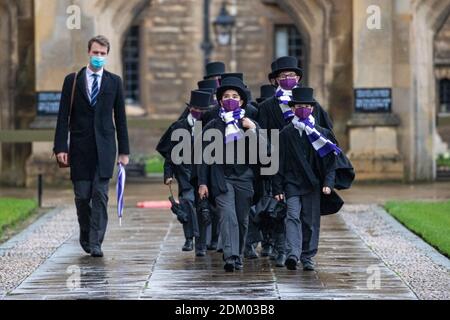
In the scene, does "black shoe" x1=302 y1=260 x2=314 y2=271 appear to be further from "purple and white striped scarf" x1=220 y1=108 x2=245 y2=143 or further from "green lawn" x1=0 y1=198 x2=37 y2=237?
"green lawn" x1=0 y1=198 x2=37 y2=237

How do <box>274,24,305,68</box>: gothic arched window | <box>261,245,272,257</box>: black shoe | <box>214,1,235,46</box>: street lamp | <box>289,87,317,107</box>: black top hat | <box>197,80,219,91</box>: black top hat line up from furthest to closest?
<box>214,1,235,46</box>: street lamp
<box>274,24,305,68</box>: gothic arched window
<box>197,80,219,91</box>: black top hat
<box>261,245,272,257</box>: black shoe
<box>289,87,317,107</box>: black top hat

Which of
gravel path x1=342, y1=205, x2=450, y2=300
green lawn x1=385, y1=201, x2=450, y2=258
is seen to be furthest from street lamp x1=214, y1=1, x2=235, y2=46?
gravel path x1=342, y1=205, x2=450, y2=300

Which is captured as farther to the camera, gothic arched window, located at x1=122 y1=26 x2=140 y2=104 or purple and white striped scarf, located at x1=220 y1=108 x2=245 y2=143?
gothic arched window, located at x1=122 y1=26 x2=140 y2=104

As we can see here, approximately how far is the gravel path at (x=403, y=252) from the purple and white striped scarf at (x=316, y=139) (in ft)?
3.98

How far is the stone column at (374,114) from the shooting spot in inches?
1018

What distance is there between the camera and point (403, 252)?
49.2 feet

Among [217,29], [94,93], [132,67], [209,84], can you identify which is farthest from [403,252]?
[132,67]

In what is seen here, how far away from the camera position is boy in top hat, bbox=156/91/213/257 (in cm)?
1516

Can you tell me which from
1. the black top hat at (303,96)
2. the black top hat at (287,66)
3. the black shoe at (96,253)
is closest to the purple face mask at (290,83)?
the black top hat at (287,66)

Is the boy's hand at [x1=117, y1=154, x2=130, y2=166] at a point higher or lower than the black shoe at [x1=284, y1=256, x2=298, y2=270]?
higher

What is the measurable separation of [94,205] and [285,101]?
7.03ft

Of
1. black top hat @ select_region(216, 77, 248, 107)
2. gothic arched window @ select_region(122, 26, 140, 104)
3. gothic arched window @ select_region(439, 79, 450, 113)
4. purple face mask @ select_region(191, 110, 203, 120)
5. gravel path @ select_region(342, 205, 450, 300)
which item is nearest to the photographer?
gravel path @ select_region(342, 205, 450, 300)

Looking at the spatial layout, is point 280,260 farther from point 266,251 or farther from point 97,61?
point 97,61

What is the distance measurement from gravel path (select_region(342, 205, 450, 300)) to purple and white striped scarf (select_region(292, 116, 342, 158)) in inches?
47.7
